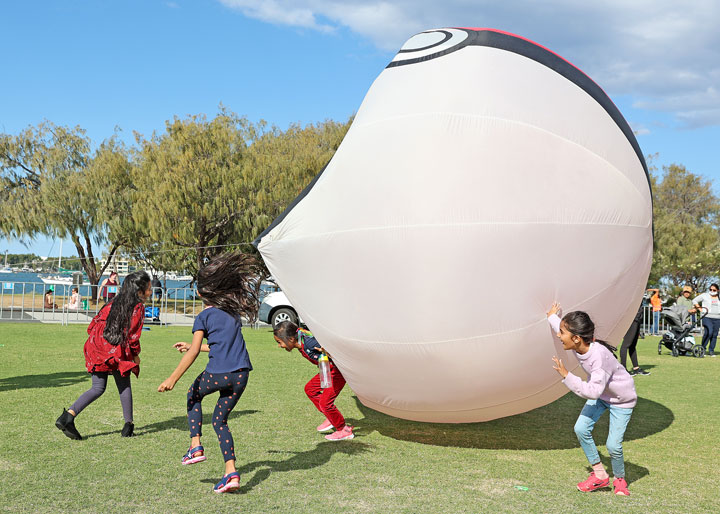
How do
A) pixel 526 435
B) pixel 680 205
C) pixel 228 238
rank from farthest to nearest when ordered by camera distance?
pixel 680 205 < pixel 228 238 < pixel 526 435

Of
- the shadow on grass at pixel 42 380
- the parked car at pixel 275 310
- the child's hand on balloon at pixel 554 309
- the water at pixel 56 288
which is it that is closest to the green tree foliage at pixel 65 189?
the water at pixel 56 288

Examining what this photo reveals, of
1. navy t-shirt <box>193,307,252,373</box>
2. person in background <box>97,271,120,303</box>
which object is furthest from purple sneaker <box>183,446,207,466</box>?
person in background <box>97,271,120,303</box>

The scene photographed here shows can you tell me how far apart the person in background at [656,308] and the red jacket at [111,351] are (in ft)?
65.1

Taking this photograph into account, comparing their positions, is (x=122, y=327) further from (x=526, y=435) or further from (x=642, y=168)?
(x=642, y=168)

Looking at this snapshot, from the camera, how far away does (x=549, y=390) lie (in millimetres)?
6238

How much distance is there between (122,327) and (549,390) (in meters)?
4.28

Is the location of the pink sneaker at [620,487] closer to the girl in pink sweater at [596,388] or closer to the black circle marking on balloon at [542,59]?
the girl in pink sweater at [596,388]

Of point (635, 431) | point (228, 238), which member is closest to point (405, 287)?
point (635, 431)

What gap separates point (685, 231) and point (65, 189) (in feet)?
103

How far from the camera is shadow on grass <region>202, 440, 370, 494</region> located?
5332mm

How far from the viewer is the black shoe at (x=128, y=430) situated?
671cm

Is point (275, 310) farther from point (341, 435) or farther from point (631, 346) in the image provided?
point (341, 435)

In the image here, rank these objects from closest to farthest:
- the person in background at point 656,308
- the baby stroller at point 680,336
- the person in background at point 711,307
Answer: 1. the person in background at point 711,307
2. the baby stroller at point 680,336
3. the person in background at point 656,308

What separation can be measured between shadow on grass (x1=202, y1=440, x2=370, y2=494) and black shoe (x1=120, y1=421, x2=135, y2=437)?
1.55 meters
